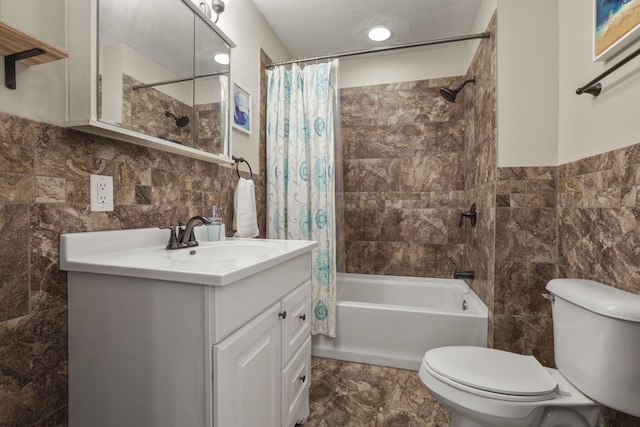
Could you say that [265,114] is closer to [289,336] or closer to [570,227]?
[289,336]

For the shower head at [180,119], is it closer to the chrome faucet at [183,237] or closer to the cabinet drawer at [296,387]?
the chrome faucet at [183,237]

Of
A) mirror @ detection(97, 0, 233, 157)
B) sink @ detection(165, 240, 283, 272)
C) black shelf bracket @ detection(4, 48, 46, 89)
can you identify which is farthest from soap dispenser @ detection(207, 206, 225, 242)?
black shelf bracket @ detection(4, 48, 46, 89)

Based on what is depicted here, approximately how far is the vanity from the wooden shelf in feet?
1.64

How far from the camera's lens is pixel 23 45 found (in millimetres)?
734

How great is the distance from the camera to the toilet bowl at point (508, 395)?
102 cm

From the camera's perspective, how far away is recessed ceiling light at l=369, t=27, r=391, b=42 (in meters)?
2.30

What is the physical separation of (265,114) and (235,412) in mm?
1936

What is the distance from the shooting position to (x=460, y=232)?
2.51 meters

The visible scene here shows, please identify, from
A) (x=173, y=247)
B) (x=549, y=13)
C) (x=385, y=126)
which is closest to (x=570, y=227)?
(x=549, y=13)

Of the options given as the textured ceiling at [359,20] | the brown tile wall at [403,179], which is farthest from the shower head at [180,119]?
the brown tile wall at [403,179]

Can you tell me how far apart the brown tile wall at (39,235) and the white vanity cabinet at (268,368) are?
57 centimetres

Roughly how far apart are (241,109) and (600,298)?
1934 mm

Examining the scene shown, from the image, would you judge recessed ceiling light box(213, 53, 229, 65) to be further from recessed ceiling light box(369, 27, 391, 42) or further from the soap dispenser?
recessed ceiling light box(369, 27, 391, 42)

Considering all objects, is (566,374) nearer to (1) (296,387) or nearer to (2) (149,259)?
(1) (296,387)
